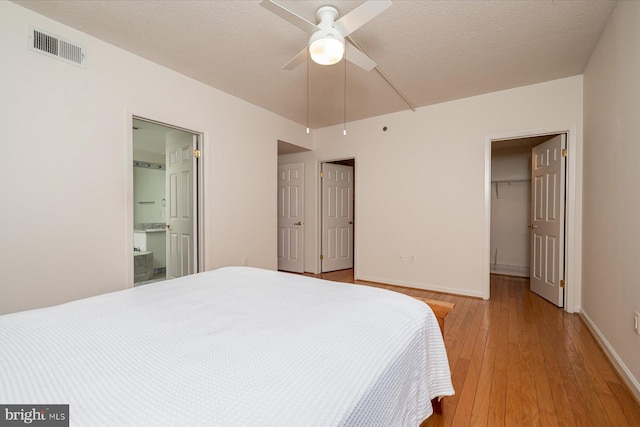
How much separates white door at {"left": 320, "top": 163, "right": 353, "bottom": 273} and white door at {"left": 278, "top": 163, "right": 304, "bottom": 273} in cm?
41

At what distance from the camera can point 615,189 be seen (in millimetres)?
2018

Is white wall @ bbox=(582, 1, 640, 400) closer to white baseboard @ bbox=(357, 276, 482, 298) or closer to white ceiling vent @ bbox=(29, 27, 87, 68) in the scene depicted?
white baseboard @ bbox=(357, 276, 482, 298)

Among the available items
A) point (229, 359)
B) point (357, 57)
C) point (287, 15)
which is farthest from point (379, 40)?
point (229, 359)

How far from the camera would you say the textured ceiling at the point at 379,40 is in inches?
76.5

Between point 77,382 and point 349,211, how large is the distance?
15.9 feet

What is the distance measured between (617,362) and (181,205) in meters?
4.15

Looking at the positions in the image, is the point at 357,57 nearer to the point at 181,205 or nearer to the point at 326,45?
the point at 326,45

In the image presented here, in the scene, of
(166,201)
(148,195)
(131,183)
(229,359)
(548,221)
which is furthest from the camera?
(148,195)

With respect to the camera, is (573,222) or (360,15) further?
(573,222)

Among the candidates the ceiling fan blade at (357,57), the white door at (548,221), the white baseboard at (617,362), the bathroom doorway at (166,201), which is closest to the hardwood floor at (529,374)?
the white baseboard at (617,362)

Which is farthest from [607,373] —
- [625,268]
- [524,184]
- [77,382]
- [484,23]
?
[524,184]

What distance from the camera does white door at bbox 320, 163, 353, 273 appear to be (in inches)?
193

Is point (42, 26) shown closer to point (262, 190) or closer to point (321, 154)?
point (262, 190)

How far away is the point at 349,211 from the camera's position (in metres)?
5.37
